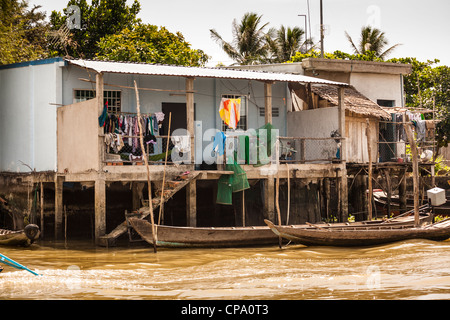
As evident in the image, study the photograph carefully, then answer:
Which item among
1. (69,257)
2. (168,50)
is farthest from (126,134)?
(168,50)

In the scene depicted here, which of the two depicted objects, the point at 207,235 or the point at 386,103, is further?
the point at 386,103

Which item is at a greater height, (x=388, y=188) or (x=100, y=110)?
(x=100, y=110)

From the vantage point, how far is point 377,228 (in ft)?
55.8

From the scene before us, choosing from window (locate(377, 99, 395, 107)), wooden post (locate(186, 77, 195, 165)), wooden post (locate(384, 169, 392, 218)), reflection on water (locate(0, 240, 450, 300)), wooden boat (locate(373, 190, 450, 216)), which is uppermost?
window (locate(377, 99, 395, 107))

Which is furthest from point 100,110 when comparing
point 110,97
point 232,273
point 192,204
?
point 232,273

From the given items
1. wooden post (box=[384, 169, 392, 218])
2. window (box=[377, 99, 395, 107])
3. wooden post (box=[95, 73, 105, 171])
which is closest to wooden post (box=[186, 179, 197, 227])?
wooden post (box=[95, 73, 105, 171])

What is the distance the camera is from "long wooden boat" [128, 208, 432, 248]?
1539 cm

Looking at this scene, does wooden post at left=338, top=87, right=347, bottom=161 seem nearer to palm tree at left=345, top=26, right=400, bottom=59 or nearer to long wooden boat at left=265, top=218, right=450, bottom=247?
long wooden boat at left=265, top=218, right=450, bottom=247

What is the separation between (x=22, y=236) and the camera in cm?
1578

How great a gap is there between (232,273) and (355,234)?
4.80m

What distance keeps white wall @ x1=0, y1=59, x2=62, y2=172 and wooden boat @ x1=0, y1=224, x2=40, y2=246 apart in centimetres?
240

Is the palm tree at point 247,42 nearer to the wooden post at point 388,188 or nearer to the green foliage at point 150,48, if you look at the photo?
the green foliage at point 150,48

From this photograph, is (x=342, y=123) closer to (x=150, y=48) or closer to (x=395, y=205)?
(x=395, y=205)

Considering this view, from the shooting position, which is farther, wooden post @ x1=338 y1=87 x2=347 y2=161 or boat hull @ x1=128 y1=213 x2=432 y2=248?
wooden post @ x1=338 y1=87 x2=347 y2=161
